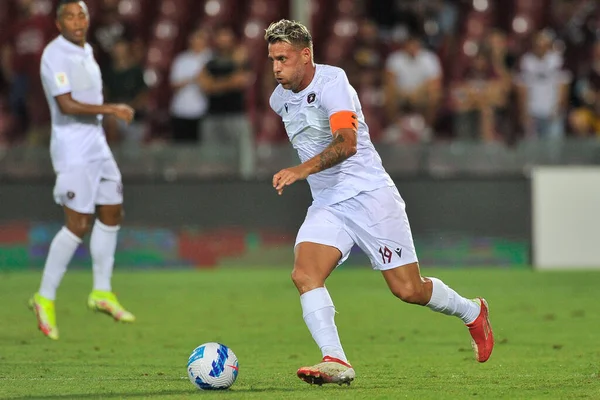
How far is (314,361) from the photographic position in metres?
8.08

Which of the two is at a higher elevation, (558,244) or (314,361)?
(314,361)

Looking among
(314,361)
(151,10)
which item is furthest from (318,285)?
(151,10)

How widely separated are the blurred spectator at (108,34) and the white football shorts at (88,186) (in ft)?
17.8

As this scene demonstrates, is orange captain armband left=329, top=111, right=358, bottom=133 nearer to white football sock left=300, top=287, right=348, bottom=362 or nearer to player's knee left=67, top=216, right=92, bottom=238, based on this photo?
white football sock left=300, top=287, right=348, bottom=362

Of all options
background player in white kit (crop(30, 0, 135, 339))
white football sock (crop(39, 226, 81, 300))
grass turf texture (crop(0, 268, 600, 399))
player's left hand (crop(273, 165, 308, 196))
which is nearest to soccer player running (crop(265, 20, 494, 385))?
player's left hand (crop(273, 165, 308, 196))

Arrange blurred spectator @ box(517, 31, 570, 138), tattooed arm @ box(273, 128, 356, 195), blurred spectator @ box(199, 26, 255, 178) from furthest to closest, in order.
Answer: blurred spectator @ box(517, 31, 570, 138)
blurred spectator @ box(199, 26, 255, 178)
tattooed arm @ box(273, 128, 356, 195)

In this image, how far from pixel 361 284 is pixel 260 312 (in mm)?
2944

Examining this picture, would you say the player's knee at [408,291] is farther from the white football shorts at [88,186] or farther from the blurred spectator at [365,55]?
the blurred spectator at [365,55]

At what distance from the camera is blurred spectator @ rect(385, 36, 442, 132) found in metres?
15.2

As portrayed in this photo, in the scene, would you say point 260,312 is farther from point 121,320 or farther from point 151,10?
point 151,10

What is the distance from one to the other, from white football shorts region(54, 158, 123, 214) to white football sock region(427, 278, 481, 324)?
140 inches

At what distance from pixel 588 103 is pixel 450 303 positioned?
8847mm

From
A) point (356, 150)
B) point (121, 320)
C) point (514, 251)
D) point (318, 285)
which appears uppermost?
point (356, 150)

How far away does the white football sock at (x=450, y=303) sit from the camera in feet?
23.6
